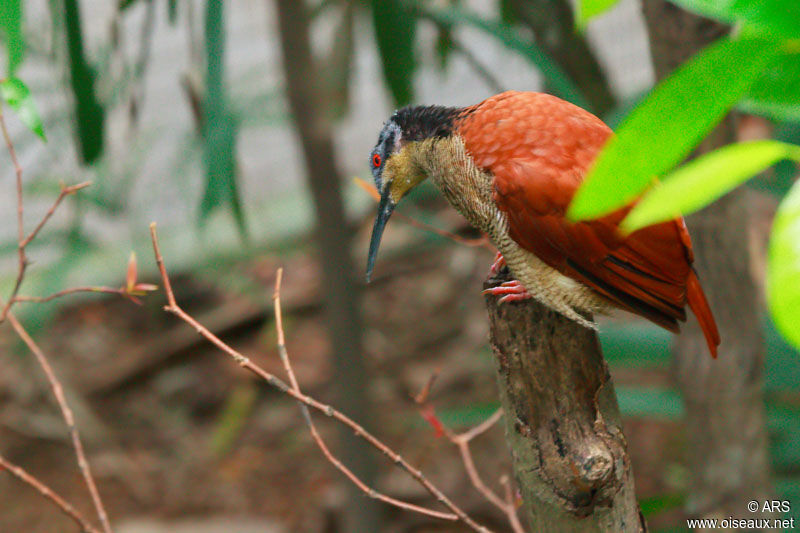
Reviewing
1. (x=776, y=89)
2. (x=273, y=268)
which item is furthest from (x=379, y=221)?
(x=273, y=268)

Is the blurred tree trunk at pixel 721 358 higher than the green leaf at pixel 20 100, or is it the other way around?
the green leaf at pixel 20 100

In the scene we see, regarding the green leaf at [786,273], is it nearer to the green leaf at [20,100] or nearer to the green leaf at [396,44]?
the green leaf at [20,100]

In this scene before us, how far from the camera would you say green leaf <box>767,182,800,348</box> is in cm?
39

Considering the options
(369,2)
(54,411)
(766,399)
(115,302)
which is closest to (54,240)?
(54,411)

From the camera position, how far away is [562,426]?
1.24 meters

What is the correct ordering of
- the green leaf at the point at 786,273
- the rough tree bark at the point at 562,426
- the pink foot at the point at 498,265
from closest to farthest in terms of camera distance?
the green leaf at the point at 786,273 → the rough tree bark at the point at 562,426 → the pink foot at the point at 498,265

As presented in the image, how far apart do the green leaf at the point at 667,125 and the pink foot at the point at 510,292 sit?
0.94 m

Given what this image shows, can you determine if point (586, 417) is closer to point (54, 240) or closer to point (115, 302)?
point (54, 240)

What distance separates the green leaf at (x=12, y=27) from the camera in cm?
142

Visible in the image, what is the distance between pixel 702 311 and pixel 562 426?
1.38 ft

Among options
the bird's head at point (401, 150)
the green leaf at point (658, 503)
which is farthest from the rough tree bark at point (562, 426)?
the green leaf at point (658, 503)

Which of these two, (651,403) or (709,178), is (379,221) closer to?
(651,403)

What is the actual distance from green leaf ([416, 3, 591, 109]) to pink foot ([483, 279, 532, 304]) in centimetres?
97

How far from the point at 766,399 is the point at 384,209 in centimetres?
168
